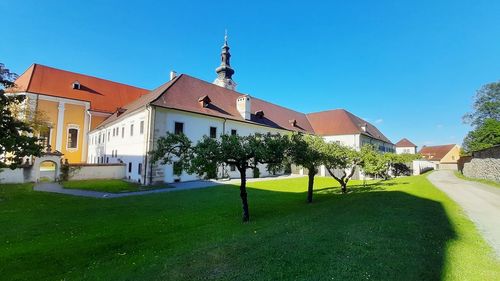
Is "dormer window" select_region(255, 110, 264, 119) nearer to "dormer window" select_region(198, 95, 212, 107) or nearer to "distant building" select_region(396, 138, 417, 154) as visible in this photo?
"dormer window" select_region(198, 95, 212, 107)

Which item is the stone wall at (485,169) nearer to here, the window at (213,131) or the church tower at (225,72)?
the window at (213,131)

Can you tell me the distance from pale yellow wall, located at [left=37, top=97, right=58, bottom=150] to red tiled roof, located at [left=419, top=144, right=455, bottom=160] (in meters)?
85.3

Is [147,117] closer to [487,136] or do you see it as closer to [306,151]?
[306,151]

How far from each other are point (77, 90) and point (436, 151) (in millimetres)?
92676

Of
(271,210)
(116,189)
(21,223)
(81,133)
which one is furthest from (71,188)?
(81,133)

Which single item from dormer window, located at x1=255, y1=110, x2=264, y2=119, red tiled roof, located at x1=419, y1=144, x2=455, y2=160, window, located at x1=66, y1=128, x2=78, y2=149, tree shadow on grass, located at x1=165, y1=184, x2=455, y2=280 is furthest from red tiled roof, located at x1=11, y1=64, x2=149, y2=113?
red tiled roof, located at x1=419, y1=144, x2=455, y2=160

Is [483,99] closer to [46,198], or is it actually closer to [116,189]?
[116,189]

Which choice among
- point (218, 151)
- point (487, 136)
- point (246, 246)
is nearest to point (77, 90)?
point (218, 151)

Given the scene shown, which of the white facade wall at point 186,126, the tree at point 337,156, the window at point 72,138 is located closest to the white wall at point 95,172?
the white facade wall at point 186,126

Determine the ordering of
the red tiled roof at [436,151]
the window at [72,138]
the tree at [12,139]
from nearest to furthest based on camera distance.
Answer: the tree at [12,139]
the window at [72,138]
the red tiled roof at [436,151]

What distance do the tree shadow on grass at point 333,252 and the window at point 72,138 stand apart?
125 feet

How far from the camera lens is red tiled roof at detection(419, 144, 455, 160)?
77.4m

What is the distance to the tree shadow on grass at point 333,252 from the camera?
4.33 m

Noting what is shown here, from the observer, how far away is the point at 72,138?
1441 inches
